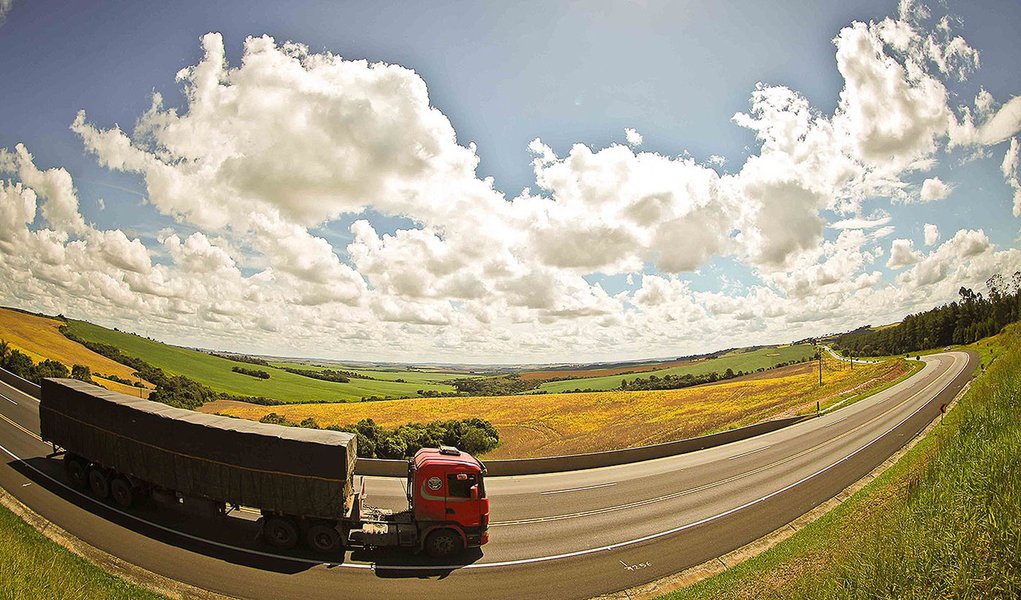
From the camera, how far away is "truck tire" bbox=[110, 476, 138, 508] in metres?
15.1

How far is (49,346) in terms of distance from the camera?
65562mm

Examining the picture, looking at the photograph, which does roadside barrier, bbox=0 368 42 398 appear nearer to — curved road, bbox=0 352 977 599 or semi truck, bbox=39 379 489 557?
curved road, bbox=0 352 977 599

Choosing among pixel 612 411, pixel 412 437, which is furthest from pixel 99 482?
pixel 612 411

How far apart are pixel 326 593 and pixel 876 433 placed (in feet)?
138

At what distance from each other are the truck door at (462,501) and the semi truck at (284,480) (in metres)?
0.03

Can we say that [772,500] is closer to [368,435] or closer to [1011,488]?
[1011,488]

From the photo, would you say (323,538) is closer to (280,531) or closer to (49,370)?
(280,531)

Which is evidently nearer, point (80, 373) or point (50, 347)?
point (80, 373)

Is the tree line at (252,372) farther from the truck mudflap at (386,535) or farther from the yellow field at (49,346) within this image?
the truck mudflap at (386,535)

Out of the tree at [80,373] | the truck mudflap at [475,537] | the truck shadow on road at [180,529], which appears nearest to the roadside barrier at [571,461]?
the truck shadow on road at [180,529]

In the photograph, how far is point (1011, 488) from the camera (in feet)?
19.6

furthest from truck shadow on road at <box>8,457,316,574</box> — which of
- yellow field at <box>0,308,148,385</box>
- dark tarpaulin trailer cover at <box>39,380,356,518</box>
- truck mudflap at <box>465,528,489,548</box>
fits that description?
yellow field at <box>0,308,148,385</box>

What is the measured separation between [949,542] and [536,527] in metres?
13.6

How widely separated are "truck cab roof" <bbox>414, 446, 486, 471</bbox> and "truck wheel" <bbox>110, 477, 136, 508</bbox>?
35.7 feet
